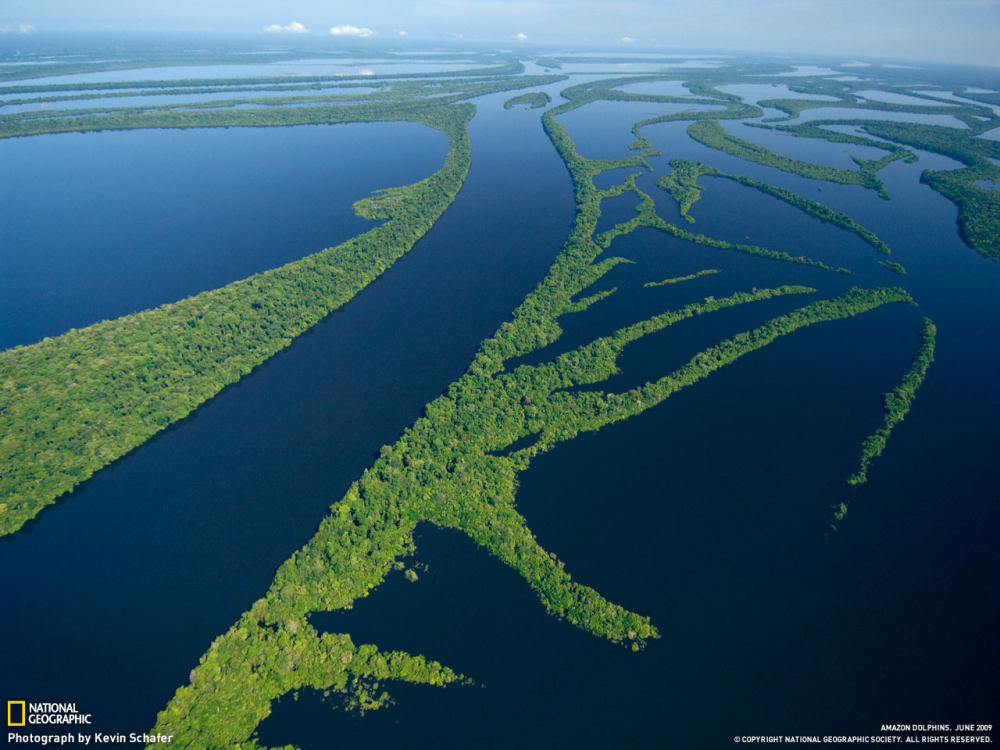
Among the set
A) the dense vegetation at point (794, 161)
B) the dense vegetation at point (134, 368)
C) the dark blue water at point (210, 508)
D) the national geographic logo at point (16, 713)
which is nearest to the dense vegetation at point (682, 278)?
the dark blue water at point (210, 508)

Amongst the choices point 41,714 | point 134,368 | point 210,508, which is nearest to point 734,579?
point 210,508

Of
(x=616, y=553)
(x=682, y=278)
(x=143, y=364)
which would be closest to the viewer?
(x=616, y=553)

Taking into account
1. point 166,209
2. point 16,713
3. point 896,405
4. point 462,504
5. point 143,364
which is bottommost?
point 16,713

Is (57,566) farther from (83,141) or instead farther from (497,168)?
(83,141)

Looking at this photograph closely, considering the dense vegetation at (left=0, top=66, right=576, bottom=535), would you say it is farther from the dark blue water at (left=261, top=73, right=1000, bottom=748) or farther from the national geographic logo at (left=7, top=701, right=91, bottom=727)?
the dark blue water at (left=261, top=73, right=1000, bottom=748)

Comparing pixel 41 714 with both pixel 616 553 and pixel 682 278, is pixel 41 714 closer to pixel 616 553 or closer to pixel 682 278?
pixel 616 553

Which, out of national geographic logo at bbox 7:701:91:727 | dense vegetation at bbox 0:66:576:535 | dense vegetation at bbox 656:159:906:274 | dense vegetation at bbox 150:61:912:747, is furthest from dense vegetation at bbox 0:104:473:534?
dense vegetation at bbox 656:159:906:274

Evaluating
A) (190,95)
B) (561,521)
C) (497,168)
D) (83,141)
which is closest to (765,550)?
(561,521)
